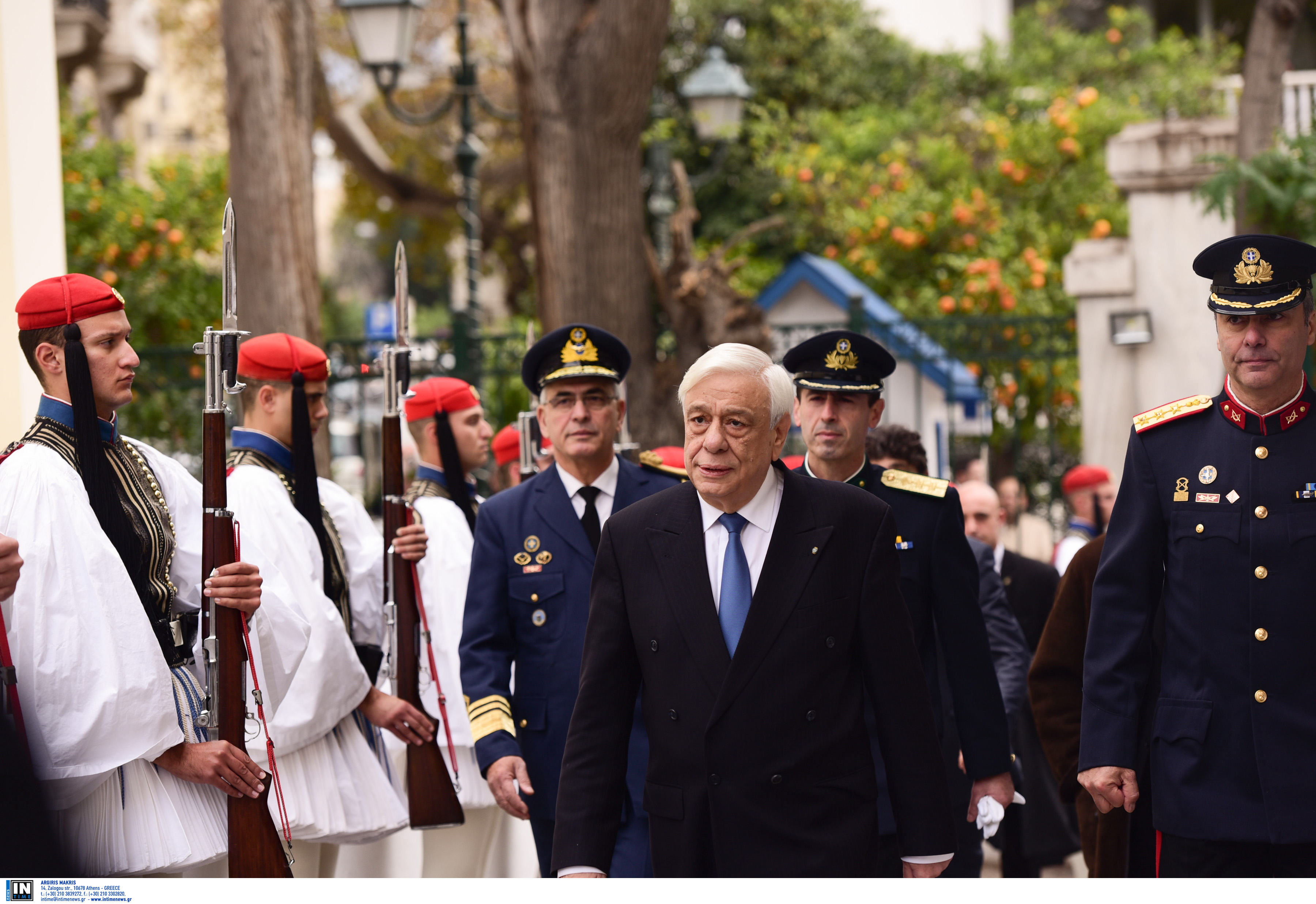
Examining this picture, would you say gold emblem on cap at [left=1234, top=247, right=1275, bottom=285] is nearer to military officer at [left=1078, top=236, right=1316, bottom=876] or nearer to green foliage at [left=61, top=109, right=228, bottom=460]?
military officer at [left=1078, top=236, right=1316, bottom=876]

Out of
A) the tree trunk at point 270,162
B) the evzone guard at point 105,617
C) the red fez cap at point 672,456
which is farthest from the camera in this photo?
the tree trunk at point 270,162

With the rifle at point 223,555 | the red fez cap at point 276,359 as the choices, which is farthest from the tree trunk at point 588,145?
the rifle at point 223,555

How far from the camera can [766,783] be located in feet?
10.8

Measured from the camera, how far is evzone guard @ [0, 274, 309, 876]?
361 cm

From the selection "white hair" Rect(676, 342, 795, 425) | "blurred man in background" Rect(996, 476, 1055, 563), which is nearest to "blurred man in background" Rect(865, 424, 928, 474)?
"white hair" Rect(676, 342, 795, 425)

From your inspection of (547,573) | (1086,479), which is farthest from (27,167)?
(1086,479)

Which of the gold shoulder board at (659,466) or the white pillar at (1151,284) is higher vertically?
the white pillar at (1151,284)

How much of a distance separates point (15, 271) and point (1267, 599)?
5.40m

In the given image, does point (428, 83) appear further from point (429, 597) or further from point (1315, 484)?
point (1315, 484)

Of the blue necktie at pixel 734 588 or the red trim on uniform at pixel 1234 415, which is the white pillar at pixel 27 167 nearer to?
the blue necktie at pixel 734 588

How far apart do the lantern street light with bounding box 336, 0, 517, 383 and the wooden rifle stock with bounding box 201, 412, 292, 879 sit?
20.9ft

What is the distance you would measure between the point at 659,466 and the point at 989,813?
1550mm

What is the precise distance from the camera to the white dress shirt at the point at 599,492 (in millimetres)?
4801

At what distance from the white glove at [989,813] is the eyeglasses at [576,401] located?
1.72 metres
